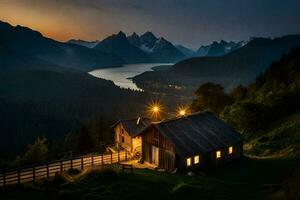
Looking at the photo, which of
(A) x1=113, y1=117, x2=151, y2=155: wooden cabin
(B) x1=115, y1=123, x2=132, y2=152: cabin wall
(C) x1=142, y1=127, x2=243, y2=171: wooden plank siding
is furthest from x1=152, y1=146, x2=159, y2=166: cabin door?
(B) x1=115, y1=123, x2=132, y2=152: cabin wall

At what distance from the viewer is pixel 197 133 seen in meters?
46.9

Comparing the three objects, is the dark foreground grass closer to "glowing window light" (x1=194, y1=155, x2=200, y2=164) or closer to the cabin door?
"glowing window light" (x1=194, y1=155, x2=200, y2=164)

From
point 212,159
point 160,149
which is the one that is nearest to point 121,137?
point 160,149

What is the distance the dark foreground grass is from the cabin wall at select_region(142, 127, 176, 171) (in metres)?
6.14

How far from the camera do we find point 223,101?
306ft

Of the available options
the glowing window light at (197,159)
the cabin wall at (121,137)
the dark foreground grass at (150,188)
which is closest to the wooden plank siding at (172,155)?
the glowing window light at (197,159)

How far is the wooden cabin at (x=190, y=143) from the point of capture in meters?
43.2

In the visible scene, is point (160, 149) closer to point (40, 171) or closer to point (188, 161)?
point (188, 161)

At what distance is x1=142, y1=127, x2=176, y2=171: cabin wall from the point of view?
4341 cm

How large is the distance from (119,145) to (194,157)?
69.8ft

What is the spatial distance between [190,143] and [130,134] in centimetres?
1610

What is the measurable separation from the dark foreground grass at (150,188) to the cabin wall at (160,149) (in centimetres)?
614

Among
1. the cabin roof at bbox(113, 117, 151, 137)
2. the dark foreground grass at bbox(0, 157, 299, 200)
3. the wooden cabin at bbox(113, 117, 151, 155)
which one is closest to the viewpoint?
the dark foreground grass at bbox(0, 157, 299, 200)

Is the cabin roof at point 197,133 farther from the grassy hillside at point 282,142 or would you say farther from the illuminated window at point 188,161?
the grassy hillside at point 282,142
